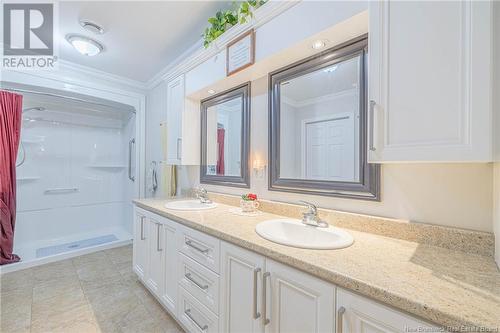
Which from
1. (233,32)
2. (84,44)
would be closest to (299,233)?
(233,32)

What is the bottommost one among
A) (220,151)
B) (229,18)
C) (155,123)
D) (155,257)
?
(155,257)

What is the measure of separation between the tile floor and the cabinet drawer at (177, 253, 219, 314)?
443 mm

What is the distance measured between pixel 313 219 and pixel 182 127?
66.0 inches

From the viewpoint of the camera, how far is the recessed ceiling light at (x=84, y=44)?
2188mm

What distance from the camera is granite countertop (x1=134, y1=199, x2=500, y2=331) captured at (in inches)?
21.7

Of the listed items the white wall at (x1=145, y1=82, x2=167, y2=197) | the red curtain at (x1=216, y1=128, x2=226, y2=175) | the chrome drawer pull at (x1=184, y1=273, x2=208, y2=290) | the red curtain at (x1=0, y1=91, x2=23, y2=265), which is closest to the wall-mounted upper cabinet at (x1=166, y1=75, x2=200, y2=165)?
the red curtain at (x1=216, y1=128, x2=226, y2=175)

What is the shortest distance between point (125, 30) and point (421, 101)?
2.52 meters

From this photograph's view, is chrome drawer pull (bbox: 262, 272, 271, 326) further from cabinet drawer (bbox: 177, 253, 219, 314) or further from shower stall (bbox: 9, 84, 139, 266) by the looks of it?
shower stall (bbox: 9, 84, 139, 266)

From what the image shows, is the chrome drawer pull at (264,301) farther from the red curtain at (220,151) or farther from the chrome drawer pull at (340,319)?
the red curtain at (220,151)

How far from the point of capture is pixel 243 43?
1.57 meters

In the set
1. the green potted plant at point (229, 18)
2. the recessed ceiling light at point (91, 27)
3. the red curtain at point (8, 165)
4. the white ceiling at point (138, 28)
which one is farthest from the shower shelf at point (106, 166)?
the green potted plant at point (229, 18)

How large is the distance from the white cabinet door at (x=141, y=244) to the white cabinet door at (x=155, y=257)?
10 cm

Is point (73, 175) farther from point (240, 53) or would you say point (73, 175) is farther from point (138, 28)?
point (240, 53)

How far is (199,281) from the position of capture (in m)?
1.36
